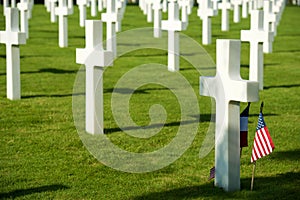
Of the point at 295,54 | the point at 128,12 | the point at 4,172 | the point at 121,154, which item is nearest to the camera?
the point at 4,172

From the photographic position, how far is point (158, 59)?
51.5 ft

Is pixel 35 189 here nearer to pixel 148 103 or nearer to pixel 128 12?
pixel 148 103

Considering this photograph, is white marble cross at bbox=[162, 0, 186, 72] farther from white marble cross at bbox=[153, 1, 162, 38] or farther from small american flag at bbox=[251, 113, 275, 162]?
small american flag at bbox=[251, 113, 275, 162]

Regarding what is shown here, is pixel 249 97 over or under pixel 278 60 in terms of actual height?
over

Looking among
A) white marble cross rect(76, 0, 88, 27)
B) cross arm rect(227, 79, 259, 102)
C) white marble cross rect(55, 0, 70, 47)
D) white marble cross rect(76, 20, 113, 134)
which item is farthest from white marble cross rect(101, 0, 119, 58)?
cross arm rect(227, 79, 259, 102)

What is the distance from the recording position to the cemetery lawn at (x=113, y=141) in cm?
593

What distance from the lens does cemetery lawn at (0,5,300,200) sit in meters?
5.93

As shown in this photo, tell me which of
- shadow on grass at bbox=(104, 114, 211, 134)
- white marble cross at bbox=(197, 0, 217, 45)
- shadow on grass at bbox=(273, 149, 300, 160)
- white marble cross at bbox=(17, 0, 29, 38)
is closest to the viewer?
shadow on grass at bbox=(273, 149, 300, 160)

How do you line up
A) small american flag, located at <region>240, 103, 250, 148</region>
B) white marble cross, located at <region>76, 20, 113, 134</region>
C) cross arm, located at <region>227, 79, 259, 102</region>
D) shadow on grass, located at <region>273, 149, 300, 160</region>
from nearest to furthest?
cross arm, located at <region>227, 79, 259, 102</region>, small american flag, located at <region>240, 103, 250, 148</region>, shadow on grass, located at <region>273, 149, 300, 160</region>, white marble cross, located at <region>76, 20, 113, 134</region>

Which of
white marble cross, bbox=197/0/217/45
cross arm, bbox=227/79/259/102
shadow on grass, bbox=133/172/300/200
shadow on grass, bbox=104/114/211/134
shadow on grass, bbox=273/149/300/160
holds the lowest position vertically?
shadow on grass, bbox=104/114/211/134

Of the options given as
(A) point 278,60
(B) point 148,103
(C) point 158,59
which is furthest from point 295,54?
(B) point 148,103

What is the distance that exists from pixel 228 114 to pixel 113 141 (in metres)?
2.27

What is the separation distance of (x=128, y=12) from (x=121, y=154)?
22639 millimetres

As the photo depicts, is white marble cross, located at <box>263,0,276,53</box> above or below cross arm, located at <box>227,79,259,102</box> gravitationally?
below
